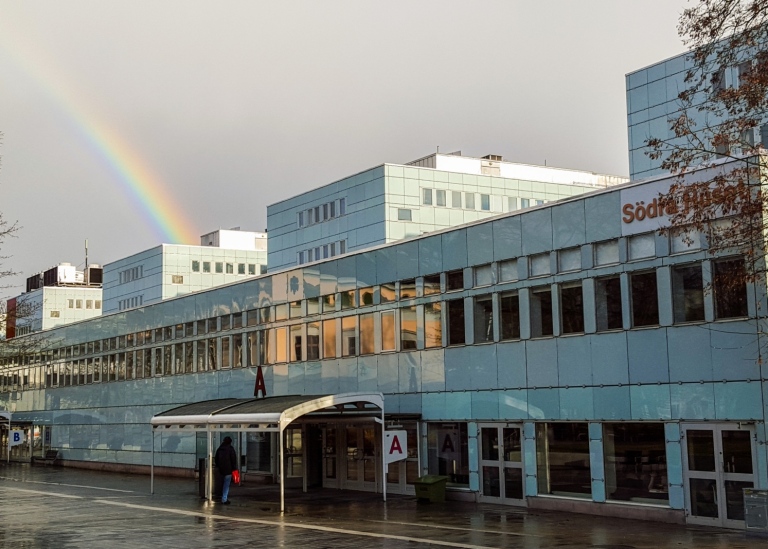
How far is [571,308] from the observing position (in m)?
27.6

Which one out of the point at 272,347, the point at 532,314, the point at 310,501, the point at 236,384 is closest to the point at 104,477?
the point at 236,384

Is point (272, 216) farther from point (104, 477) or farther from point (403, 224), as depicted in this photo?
point (104, 477)

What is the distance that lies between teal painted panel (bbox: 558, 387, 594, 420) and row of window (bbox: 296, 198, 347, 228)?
5359 cm

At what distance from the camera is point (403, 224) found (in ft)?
251

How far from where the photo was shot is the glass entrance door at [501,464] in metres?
29.0

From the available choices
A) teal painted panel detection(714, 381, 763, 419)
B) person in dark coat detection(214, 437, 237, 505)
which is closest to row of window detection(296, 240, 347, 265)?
person in dark coat detection(214, 437, 237, 505)

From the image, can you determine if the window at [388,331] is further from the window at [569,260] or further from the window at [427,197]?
the window at [427,197]

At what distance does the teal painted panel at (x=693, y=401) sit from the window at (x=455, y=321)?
326 inches

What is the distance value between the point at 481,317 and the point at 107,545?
13466 mm

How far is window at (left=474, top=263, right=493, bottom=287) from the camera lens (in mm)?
30230

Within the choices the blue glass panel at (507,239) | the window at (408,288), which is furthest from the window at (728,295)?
the window at (408,288)

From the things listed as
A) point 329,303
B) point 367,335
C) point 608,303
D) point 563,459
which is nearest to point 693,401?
point 608,303

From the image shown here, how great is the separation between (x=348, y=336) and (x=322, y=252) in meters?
46.0

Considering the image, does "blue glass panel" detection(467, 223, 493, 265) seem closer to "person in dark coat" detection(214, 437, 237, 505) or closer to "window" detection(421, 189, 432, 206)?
"person in dark coat" detection(214, 437, 237, 505)
